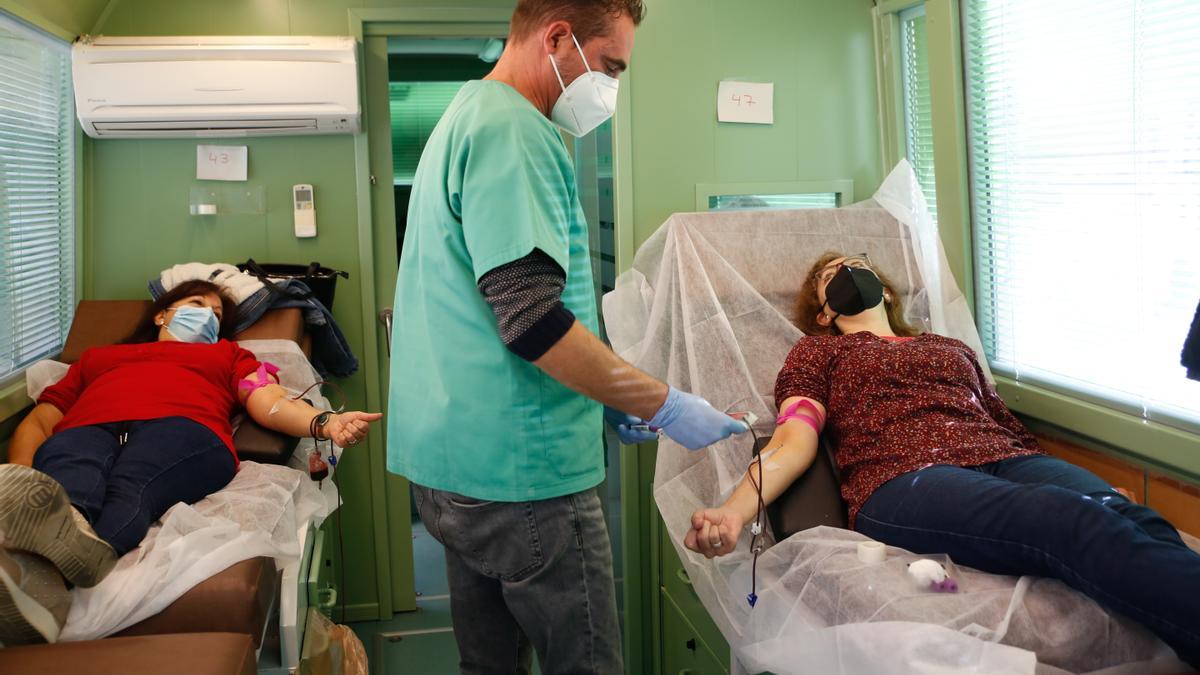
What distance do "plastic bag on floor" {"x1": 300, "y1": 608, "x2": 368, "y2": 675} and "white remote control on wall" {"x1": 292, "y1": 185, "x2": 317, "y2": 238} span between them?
4.84 feet

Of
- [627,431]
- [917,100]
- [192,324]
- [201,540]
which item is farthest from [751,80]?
[201,540]

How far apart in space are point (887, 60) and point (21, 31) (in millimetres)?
2540

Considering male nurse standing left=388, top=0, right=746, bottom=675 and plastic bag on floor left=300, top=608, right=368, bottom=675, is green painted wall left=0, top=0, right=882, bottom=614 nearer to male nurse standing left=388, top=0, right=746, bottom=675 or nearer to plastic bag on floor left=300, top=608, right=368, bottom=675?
plastic bag on floor left=300, top=608, right=368, bottom=675

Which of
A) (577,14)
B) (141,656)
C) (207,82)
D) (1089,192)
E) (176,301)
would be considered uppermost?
(207,82)

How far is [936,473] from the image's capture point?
6.45 ft

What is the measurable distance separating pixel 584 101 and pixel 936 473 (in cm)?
103

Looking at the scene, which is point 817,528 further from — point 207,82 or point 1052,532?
point 207,82

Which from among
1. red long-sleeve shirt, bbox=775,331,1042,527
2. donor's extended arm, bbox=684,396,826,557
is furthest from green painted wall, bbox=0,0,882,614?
donor's extended arm, bbox=684,396,826,557

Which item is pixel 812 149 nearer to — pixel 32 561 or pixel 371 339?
pixel 371 339

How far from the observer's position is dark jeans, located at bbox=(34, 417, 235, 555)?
79.5 inches

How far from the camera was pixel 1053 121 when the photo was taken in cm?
234

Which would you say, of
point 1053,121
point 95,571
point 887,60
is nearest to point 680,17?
point 887,60

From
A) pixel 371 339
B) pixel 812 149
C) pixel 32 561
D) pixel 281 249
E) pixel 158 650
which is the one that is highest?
pixel 812 149

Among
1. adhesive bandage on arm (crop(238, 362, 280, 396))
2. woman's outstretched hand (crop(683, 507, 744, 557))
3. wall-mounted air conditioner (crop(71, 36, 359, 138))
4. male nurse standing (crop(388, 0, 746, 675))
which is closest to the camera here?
male nurse standing (crop(388, 0, 746, 675))
